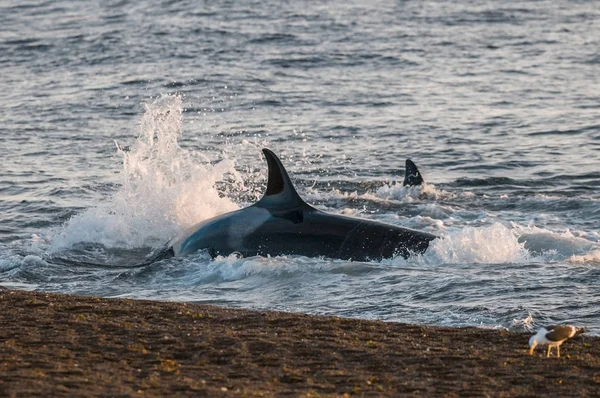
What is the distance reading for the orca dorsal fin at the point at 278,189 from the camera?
48.5 ft

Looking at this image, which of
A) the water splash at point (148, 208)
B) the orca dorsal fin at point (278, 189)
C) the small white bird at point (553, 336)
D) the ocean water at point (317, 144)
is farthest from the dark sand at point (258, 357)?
the water splash at point (148, 208)

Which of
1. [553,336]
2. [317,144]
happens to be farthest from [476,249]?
[317,144]

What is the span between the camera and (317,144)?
82.8 feet

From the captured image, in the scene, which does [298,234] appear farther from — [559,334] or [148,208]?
[559,334]

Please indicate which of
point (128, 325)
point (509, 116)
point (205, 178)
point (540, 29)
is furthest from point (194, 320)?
point (540, 29)

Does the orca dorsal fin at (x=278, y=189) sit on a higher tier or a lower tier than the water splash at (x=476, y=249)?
higher

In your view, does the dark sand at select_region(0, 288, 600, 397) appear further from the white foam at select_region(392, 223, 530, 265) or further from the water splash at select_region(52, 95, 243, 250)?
the water splash at select_region(52, 95, 243, 250)

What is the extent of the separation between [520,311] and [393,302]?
1.45m

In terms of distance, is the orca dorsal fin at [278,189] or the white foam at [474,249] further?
the white foam at [474,249]

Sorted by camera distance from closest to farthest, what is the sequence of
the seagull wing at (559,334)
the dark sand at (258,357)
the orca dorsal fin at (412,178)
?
the dark sand at (258,357), the seagull wing at (559,334), the orca dorsal fin at (412,178)

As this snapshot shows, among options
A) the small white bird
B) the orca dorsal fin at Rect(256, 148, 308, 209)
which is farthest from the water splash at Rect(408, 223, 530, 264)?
the small white bird

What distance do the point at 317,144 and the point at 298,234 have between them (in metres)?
10.3

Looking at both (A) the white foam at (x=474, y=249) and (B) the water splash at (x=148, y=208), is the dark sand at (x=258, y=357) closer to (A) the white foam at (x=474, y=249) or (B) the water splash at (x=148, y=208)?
(A) the white foam at (x=474, y=249)

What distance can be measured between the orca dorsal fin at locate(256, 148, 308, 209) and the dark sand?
341 centimetres
